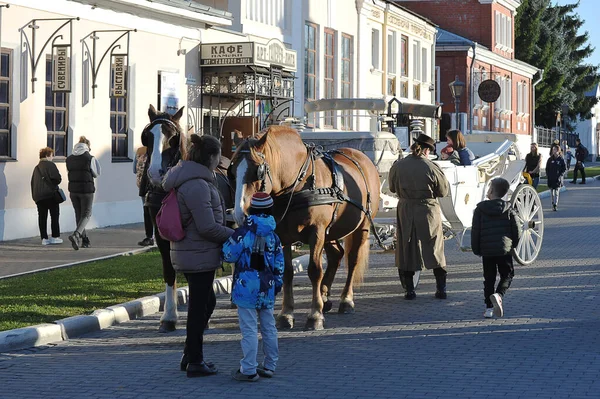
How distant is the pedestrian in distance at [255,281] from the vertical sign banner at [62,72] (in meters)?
12.1

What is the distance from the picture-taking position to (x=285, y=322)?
10.3m

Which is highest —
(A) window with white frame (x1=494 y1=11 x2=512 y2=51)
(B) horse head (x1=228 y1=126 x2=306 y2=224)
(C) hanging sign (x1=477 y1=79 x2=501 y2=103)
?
(A) window with white frame (x1=494 y1=11 x2=512 y2=51)

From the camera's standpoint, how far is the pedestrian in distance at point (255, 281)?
7.92 m

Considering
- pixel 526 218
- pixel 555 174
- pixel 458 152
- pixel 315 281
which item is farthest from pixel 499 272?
pixel 555 174

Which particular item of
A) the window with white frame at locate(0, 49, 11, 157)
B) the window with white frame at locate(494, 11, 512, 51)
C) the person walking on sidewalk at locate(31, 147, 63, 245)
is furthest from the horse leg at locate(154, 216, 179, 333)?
the window with white frame at locate(494, 11, 512, 51)

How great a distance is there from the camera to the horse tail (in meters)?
11.9

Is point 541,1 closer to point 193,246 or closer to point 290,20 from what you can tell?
point 290,20

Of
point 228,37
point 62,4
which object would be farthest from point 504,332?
point 228,37

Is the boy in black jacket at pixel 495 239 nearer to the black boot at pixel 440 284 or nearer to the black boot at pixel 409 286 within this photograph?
the black boot at pixel 440 284

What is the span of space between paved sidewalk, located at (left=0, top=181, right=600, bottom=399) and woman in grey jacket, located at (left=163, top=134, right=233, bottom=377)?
372mm

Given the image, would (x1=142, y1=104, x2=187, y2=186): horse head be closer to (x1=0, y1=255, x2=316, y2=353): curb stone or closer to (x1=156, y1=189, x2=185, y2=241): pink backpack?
(x1=156, y1=189, x2=185, y2=241): pink backpack

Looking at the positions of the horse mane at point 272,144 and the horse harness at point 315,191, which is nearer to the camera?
the horse mane at point 272,144

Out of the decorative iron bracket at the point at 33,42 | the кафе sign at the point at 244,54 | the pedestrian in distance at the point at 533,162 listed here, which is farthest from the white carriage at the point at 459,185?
the pedestrian in distance at the point at 533,162

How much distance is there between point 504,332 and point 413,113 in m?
11.5
